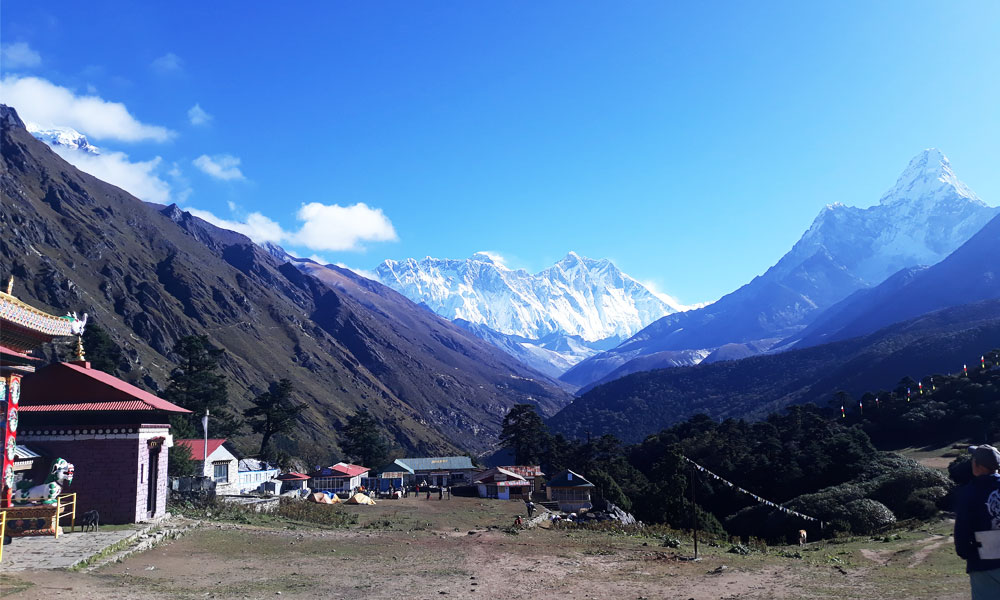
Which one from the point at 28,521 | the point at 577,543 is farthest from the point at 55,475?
the point at 577,543

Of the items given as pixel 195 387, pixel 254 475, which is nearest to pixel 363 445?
pixel 254 475

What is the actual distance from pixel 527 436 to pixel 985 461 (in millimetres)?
76599

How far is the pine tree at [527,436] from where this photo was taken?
82.4 m

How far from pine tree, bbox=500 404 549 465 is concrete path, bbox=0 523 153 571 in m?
63.6

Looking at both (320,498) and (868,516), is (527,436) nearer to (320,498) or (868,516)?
(320,498)

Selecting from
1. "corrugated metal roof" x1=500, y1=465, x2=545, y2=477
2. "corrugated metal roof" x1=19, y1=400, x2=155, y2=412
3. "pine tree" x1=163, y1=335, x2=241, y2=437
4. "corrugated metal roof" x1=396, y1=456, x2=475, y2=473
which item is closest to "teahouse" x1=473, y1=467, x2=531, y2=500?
"corrugated metal roof" x1=500, y1=465, x2=545, y2=477

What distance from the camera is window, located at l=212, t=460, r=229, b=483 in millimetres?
54406

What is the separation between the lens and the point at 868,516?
3566cm

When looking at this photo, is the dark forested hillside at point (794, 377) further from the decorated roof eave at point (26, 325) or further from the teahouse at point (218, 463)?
the decorated roof eave at point (26, 325)

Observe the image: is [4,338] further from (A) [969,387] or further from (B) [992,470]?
(A) [969,387]

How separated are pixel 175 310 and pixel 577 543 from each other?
145822mm

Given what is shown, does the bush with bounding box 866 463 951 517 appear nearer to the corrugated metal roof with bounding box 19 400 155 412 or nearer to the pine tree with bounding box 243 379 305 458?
the corrugated metal roof with bounding box 19 400 155 412

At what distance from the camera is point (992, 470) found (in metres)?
7.06

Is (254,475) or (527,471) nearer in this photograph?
(254,475)
